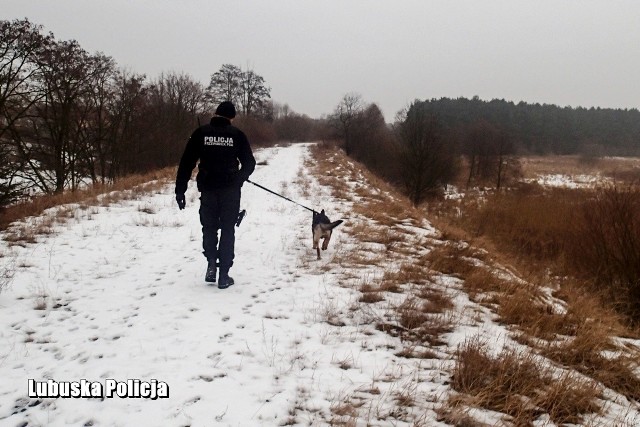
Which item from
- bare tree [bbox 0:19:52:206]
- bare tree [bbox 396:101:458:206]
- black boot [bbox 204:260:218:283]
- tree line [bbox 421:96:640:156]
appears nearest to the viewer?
black boot [bbox 204:260:218:283]

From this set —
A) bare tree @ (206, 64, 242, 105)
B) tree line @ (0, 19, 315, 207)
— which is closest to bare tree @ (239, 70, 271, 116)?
bare tree @ (206, 64, 242, 105)

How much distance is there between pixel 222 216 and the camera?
4473 mm

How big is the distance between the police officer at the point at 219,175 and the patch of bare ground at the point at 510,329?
1.86 metres

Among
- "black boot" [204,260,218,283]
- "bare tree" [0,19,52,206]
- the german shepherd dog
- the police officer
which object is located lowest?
"black boot" [204,260,218,283]

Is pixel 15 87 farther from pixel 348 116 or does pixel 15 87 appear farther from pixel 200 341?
pixel 348 116

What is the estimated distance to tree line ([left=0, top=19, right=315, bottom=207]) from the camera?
14.5m

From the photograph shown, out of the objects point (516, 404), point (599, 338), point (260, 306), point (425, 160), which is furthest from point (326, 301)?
point (425, 160)

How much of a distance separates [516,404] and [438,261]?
11.1ft

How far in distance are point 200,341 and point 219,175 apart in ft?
6.63

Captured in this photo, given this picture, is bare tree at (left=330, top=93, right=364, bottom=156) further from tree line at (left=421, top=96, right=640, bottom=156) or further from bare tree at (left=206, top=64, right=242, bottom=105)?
tree line at (left=421, top=96, right=640, bottom=156)

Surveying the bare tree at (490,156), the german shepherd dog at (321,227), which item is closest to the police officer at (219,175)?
the german shepherd dog at (321,227)

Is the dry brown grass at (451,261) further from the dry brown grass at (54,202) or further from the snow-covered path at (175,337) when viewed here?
the dry brown grass at (54,202)

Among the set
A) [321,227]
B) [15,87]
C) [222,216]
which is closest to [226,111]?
[222,216]

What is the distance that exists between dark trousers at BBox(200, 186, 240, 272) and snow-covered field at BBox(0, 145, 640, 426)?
0.49 metres
